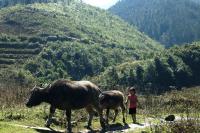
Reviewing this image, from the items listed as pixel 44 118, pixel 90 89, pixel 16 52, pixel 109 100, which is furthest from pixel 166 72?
pixel 90 89

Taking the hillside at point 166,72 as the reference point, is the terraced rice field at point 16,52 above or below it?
above

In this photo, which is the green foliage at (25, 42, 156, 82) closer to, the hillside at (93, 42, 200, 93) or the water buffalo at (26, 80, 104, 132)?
the hillside at (93, 42, 200, 93)

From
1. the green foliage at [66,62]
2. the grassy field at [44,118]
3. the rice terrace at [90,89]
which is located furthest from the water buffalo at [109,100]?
the green foliage at [66,62]

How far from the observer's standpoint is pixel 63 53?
184125 millimetres

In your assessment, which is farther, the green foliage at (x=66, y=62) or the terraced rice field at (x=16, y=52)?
the green foliage at (x=66, y=62)

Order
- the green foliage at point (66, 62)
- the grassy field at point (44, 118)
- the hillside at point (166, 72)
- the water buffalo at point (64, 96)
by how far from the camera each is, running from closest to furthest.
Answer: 1. the grassy field at point (44, 118)
2. the water buffalo at point (64, 96)
3. the hillside at point (166, 72)
4. the green foliage at point (66, 62)

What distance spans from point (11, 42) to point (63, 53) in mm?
22843

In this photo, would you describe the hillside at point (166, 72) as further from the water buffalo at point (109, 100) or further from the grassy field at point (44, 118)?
the water buffalo at point (109, 100)

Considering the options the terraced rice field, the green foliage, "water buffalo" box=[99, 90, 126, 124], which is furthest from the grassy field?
the green foliage

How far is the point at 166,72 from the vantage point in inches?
4936

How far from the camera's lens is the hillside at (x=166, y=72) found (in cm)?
12375

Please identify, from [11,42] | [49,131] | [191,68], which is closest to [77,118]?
[49,131]

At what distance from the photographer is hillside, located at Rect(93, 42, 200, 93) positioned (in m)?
124

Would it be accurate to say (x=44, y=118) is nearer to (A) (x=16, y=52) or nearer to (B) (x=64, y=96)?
(B) (x=64, y=96)
